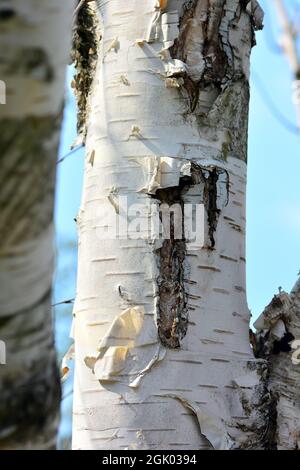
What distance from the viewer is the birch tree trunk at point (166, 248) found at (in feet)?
4.91

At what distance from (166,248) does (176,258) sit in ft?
0.08

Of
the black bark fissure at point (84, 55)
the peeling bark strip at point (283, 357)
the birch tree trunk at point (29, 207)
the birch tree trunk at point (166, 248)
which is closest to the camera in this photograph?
the birch tree trunk at point (29, 207)

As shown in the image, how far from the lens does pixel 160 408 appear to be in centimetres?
148

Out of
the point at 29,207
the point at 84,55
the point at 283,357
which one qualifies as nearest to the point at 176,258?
the point at 283,357

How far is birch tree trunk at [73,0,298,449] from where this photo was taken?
1497mm

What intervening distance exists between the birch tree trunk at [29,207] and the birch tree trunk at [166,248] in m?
0.64

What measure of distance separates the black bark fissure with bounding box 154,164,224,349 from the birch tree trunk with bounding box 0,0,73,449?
66 cm

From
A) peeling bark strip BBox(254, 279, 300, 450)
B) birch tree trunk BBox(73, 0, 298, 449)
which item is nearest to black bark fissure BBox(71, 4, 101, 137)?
birch tree trunk BBox(73, 0, 298, 449)

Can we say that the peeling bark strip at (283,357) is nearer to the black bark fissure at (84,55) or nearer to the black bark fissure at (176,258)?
the black bark fissure at (176,258)

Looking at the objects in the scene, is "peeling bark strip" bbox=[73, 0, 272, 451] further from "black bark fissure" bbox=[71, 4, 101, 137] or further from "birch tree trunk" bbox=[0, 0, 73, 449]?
"birch tree trunk" bbox=[0, 0, 73, 449]

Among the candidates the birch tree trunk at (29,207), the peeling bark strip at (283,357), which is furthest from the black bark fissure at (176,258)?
the birch tree trunk at (29,207)

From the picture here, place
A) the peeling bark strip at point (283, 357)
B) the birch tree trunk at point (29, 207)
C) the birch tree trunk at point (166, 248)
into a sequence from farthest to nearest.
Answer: the peeling bark strip at point (283, 357), the birch tree trunk at point (166, 248), the birch tree trunk at point (29, 207)

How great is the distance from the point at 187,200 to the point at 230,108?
0.76 feet

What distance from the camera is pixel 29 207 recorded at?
2.59 feet
